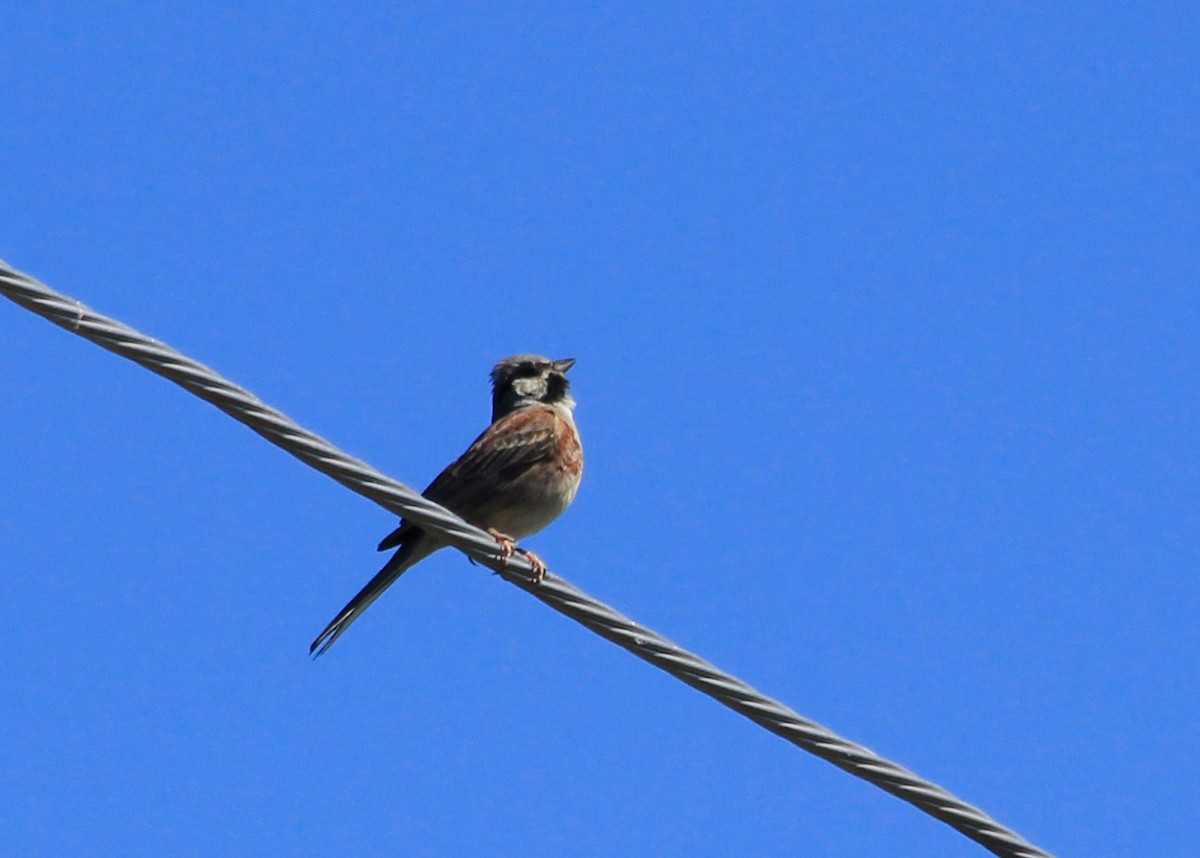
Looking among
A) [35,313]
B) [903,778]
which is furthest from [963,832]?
[35,313]

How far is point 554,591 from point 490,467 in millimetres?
3747

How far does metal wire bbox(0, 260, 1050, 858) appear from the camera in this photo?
441 centimetres

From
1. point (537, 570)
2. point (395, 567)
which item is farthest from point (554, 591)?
point (395, 567)

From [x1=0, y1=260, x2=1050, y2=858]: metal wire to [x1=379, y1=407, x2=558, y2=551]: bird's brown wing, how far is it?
3568 millimetres

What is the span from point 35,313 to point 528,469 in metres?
4.59

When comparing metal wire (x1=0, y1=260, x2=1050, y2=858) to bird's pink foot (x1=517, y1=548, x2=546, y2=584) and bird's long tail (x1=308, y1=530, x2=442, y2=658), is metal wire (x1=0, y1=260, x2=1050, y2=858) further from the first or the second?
bird's long tail (x1=308, y1=530, x2=442, y2=658)

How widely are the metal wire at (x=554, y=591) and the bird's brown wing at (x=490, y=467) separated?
357 cm

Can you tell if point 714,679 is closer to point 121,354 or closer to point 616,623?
point 616,623

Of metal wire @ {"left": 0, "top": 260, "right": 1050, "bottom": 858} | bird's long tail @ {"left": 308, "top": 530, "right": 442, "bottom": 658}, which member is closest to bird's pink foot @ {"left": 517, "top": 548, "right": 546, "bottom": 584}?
metal wire @ {"left": 0, "top": 260, "right": 1050, "bottom": 858}

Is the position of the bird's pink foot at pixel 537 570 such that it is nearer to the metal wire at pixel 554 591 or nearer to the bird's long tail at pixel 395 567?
the metal wire at pixel 554 591

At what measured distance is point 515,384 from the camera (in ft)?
32.7

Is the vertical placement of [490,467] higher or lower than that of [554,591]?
higher

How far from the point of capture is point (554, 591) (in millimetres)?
5113

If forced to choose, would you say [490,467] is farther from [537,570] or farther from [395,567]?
[537,570]
